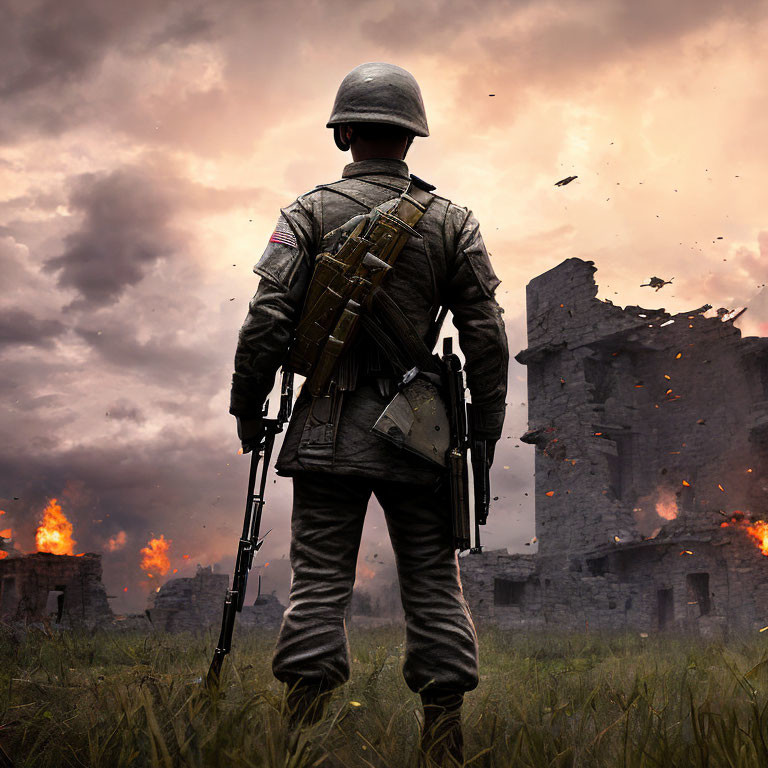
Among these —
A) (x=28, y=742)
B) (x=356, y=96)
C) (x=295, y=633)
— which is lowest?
(x=28, y=742)

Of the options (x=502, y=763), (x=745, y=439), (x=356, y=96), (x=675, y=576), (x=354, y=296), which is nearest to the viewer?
(x=502, y=763)

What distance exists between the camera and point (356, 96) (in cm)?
268

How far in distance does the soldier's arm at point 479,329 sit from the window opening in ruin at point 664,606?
1673cm

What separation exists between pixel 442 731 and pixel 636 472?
1976cm

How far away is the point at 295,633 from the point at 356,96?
6.64 ft

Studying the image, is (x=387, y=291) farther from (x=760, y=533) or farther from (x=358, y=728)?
(x=760, y=533)

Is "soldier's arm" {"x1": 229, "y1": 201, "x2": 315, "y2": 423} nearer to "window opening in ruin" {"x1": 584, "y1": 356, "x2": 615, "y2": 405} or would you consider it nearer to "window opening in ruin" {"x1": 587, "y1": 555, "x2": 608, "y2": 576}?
"window opening in ruin" {"x1": 587, "y1": 555, "x2": 608, "y2": 576}

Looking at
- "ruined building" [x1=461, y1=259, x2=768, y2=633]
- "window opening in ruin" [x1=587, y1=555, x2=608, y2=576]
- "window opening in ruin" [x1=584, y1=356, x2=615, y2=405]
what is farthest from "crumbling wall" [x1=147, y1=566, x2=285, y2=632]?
"window opening in ruin" [x1=584, y1=356, x2=615, y2=405]

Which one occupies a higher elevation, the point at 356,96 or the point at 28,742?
the point at 356,96

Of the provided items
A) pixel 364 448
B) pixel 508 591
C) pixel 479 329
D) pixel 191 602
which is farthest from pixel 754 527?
pixel 364 448

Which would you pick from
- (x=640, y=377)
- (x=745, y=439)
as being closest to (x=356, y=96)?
(x=745, y=439)

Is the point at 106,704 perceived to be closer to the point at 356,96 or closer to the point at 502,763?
the point at 502,763

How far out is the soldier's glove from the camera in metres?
2.61

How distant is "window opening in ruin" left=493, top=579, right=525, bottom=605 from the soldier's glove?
17014 millimetres
